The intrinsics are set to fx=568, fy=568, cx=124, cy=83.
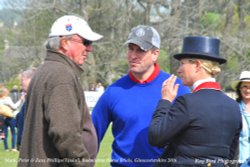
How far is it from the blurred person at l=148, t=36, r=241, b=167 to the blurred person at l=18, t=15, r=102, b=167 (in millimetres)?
484

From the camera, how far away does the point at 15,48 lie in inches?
1516

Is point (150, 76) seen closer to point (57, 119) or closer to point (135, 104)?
point (135, 104)

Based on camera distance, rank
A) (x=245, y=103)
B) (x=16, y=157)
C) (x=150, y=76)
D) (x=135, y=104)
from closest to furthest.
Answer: (x=135, y=104) < (x=150, y=76) < (x=245, y=103) < (x=16, y=157)

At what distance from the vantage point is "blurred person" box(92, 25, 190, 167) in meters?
4.45

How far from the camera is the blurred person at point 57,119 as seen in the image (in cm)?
368

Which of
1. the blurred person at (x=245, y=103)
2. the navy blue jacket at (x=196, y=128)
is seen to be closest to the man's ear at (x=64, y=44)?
the navy blue jacket at (x=196, y=128)

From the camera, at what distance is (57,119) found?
3664 millimetres

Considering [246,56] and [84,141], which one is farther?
[246,56]

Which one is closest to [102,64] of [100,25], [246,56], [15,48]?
[100,25]

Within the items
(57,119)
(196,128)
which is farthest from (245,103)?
(57,119)

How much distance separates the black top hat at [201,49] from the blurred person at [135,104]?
504 millimetres

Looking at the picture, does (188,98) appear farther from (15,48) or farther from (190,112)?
(15,48)

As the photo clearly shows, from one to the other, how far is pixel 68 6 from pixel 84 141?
30496 mm

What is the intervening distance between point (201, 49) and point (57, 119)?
3.74 ft
